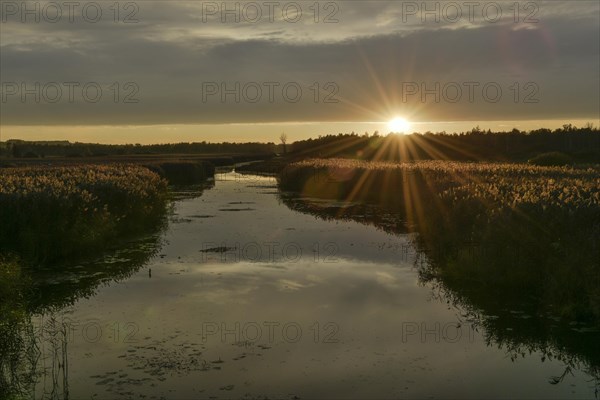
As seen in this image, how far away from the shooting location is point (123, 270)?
54.7ft

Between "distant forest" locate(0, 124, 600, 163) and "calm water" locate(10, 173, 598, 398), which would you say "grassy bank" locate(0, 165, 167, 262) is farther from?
Result: "distant forest" locate(0, 124, 600, 163)

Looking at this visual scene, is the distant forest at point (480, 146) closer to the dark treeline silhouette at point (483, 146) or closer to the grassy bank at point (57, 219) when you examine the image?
the dark treeline silhouette at point (483, 146)

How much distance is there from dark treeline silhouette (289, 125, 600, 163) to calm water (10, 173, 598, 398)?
54.4 meters

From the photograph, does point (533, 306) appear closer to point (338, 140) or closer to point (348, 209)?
point (348, 209)

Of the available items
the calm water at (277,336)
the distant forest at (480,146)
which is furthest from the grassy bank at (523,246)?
the distant forest at (480,146)

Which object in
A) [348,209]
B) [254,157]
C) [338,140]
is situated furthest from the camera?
[254,157]

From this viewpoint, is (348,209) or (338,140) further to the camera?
(338,140)

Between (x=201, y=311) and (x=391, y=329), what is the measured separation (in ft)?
12.9

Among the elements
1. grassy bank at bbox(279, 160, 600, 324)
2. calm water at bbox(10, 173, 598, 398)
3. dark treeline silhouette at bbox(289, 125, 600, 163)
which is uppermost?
dark treeline silhouette at bbox(289, 125, 600, 163)

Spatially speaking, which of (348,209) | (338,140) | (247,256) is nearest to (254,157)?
(338,140)

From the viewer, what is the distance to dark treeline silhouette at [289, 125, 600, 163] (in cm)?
7756

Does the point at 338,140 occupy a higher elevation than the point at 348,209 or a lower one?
higher

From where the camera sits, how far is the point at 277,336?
10938 millimetres

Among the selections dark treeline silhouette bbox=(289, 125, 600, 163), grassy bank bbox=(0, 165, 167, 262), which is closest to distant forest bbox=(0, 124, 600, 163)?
dark treeline silhouette bbox=(289, 125, 600, 163)
